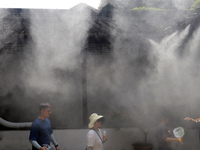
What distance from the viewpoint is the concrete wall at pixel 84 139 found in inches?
Result: 356

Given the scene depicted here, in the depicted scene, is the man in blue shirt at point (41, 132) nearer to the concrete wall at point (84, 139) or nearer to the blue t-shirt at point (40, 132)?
the blue t-shirt at point (40, 132)

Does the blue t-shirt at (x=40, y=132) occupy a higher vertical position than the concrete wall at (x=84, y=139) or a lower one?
higher

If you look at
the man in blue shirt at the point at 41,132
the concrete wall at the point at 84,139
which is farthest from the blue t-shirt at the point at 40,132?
the concrete wall at the point at 84,139

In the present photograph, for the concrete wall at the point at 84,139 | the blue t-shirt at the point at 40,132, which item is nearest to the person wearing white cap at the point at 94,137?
the blue t-shirt at the point at 40,132

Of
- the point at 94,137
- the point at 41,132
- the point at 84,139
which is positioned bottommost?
the point at 84,139

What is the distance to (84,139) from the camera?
910 centimetres

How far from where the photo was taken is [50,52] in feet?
30.6

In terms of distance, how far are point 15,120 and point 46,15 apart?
10.7 ft

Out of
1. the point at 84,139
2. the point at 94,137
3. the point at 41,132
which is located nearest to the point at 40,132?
the point at 41,132

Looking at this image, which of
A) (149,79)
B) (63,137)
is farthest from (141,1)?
(63,137)

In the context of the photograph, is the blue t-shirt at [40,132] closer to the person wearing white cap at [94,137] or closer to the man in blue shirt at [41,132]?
the man in blue shirt at [41,132]

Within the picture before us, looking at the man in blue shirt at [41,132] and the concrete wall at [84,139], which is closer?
the man in blue shirt at [41,132]

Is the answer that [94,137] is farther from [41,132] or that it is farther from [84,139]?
[84,139]

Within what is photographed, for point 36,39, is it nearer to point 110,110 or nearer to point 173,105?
point 110,110
